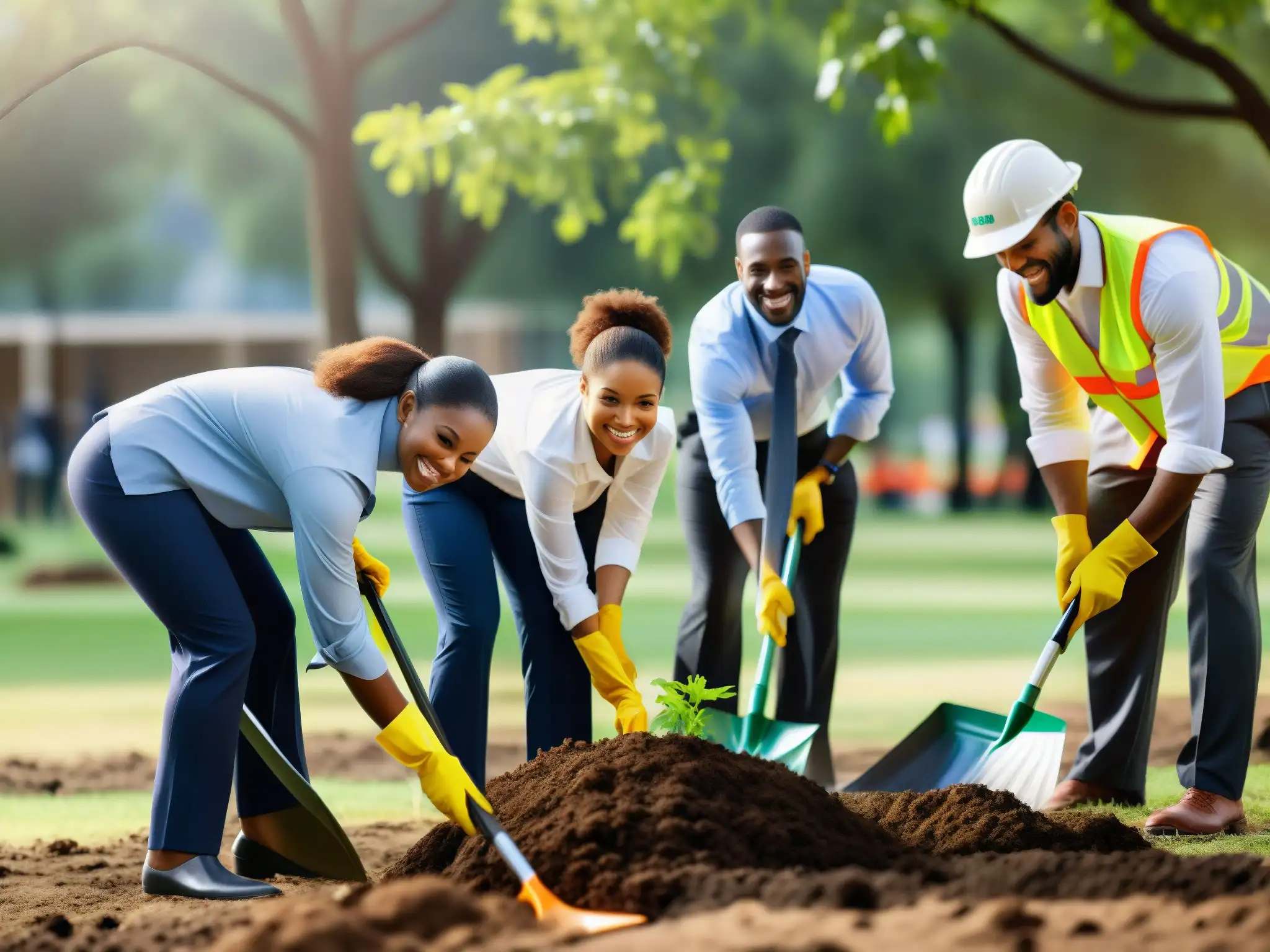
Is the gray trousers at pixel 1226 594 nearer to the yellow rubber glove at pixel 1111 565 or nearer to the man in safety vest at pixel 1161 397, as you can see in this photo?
the man in safety vest at pixel 1161 397

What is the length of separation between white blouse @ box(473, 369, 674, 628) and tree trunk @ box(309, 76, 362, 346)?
4.25 m

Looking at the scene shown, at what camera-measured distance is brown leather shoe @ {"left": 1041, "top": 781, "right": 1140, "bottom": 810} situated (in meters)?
5.47

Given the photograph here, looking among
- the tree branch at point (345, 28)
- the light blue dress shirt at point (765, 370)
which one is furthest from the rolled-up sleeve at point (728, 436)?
the tree branch at point (345, 28)

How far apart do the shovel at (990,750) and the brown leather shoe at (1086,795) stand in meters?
0.41

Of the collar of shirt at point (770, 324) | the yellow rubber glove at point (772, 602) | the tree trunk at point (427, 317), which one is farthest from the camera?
the tree trunk at point (427, 317)

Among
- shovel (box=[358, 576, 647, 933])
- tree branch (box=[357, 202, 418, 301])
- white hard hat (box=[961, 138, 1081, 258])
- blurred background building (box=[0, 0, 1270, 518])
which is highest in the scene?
blurred background building (box=[0, 0, 1270, 518])

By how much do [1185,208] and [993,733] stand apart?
1734cm

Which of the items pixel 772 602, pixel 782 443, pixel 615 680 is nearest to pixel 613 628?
pixel 615 680

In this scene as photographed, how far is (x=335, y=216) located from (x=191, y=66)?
5.19ft

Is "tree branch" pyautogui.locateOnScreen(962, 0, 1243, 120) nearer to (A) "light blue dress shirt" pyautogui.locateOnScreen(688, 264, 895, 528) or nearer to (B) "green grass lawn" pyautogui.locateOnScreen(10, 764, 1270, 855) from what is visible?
(A) "light blue dress shirt" pyautogui.locateOnScreen(688, 264, 895, 528)

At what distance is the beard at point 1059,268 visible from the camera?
189 inches

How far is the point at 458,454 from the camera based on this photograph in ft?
13.2

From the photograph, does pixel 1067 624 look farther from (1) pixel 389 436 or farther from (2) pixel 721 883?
(1) pixel 389 436

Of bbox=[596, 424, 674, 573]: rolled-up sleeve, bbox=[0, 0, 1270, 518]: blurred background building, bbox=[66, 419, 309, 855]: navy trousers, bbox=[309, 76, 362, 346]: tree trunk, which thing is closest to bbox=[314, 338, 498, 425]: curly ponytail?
bbox=[66, 419, 309, 855]: navy trousers
